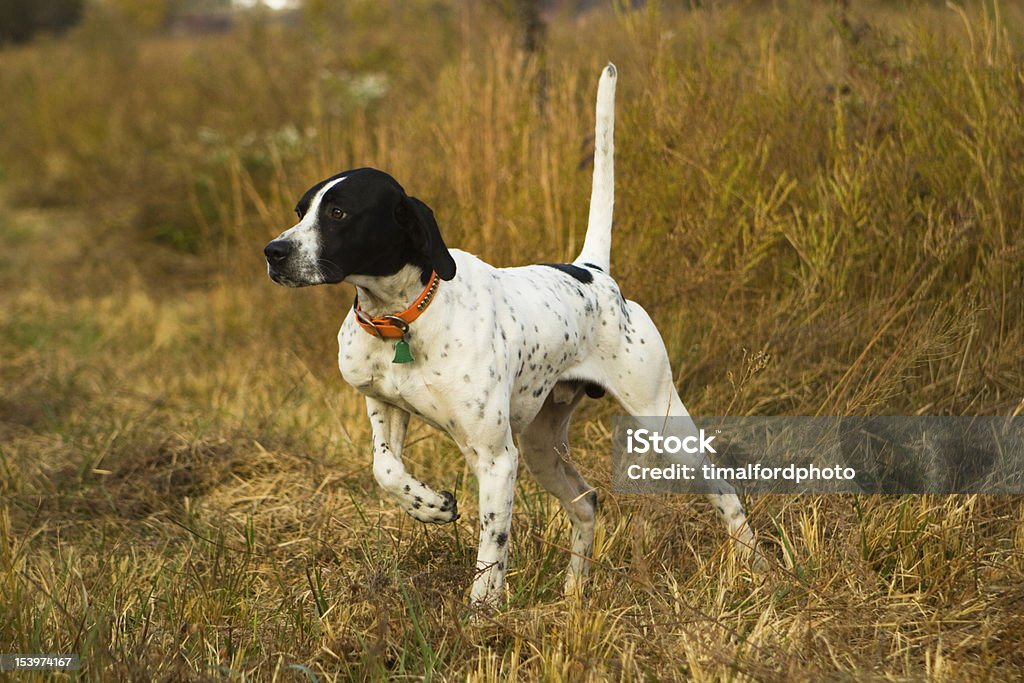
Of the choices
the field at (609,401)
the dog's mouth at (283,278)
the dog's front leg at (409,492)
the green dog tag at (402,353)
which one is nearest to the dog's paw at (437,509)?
the dog's front leg at (409,492)

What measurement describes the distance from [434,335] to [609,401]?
179 cm

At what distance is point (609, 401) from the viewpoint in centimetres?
482

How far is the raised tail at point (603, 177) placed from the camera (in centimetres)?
389

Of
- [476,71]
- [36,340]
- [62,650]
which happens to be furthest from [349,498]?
[36,340]

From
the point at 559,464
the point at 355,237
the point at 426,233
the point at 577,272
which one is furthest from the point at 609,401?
the point at 355,237

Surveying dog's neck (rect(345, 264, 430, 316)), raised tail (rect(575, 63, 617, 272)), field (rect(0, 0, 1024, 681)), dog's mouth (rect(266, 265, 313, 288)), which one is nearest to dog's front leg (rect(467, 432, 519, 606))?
field (rect(0, 0, 1024, 681))

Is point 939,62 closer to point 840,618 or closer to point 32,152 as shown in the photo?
point 840,618

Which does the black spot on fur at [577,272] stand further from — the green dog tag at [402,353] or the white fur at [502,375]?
the green dog tag at [402,353]

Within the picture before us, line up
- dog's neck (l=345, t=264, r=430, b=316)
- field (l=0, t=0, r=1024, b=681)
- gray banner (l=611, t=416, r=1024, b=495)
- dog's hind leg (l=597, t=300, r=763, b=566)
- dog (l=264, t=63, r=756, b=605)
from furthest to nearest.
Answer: gray banner (l=611, t=416, r=1024, b=495), dog's hind leg (l=597, t=300, r=763, b=566), dog's neck (l=345, t=264, r=430, b=316), dog (l=264, t=63, r=756, b=605), field (l=0, t=0, r=1024, b=681)

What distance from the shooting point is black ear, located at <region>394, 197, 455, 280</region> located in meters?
3.10

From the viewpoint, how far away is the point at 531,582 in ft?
10.9

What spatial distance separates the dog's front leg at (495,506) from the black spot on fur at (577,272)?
689 millimetres

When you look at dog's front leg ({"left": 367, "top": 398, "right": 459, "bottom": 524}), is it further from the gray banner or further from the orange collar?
the gray banner

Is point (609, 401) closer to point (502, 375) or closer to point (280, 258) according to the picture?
point (502, 375)
